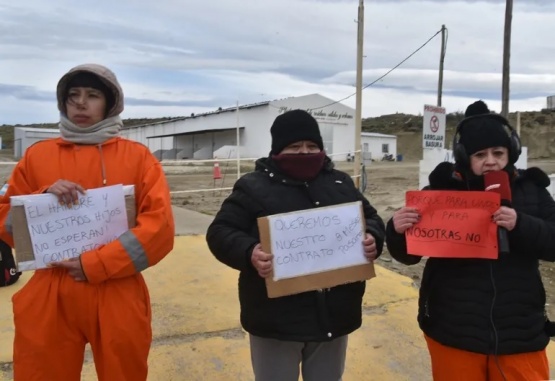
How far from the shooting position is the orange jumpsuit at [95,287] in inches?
82.7

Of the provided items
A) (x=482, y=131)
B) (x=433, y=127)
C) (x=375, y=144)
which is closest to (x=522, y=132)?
(x=375, y=144)

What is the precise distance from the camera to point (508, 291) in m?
2.11

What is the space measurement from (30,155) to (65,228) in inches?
14.5

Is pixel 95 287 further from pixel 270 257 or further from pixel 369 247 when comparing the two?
pixel 369 247

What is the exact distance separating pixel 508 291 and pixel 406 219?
1.68ft

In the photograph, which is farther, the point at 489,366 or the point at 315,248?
the point at 315,248

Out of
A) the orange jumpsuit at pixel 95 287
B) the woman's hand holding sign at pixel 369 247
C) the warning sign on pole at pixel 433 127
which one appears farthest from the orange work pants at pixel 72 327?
the warning sign on pole at pixel 433 127

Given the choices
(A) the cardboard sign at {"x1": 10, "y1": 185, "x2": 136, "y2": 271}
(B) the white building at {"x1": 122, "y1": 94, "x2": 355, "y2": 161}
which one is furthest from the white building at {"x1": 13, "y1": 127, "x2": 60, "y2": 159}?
(A) the cardboard sign at {"x1": 10, "y1": 185, "x2": 136, "y2": 271}

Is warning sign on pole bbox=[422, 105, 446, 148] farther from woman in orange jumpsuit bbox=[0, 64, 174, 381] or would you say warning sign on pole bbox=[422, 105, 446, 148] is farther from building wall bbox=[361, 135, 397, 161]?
building wall bbox=[361, 135, 397, 161]

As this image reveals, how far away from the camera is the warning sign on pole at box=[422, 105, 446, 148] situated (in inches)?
405

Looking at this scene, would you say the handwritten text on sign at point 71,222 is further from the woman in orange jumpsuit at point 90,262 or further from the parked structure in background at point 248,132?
the parked structure in background at point 248,132

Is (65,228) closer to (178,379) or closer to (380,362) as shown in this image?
(178,379)

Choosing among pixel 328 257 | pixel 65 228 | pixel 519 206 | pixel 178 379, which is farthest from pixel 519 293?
pixel 178 379

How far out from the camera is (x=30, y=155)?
2227mm
